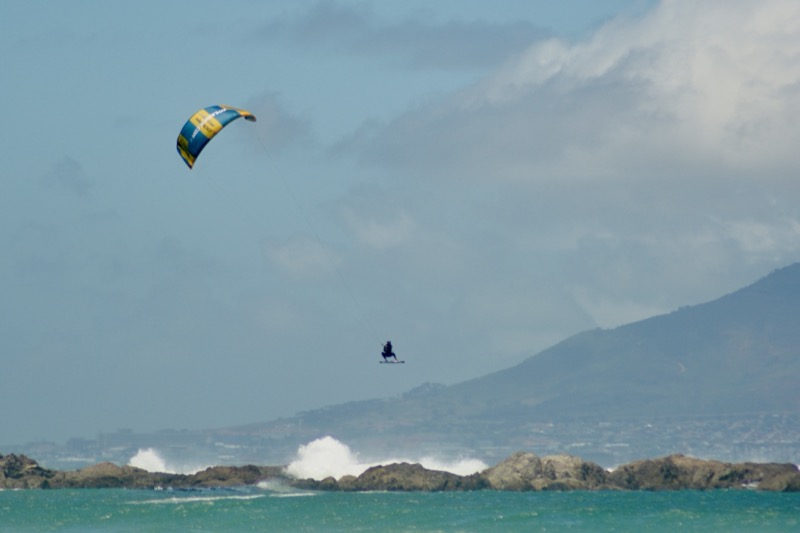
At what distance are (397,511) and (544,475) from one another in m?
23.9

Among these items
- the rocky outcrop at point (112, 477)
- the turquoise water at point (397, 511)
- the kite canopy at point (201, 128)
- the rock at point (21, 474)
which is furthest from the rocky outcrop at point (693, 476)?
the kite canopy at point (201, 128)

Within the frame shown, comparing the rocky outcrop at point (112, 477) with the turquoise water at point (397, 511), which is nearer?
the turquoise water at point (397, 511)

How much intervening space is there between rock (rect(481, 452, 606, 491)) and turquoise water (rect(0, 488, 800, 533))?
3.04 m

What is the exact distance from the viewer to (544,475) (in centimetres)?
10169

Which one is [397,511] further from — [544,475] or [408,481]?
[544,475]

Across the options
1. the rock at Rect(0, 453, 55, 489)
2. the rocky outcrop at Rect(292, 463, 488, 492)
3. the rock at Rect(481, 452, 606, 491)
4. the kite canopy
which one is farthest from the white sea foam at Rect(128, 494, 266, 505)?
the kite canopy

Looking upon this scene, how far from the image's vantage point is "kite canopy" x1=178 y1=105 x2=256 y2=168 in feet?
208

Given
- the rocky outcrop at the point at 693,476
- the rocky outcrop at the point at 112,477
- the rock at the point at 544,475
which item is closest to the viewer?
the rock at the point at 544,475

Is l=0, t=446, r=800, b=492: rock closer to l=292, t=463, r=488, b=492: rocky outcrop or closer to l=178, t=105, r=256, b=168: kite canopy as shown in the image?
l=292, t=463, r=488, b=492: rocky outcrop

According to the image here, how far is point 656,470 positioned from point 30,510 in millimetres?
37690

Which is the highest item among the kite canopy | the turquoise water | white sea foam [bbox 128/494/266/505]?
the kite canopy

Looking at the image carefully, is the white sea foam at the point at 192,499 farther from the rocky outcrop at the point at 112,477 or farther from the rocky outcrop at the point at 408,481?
the rocky outcrop at the point at 112,477

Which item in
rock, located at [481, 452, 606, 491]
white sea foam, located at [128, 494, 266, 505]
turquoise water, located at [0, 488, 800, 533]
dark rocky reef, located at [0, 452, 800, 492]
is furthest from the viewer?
rock, located at [481, 452, 606, 491]

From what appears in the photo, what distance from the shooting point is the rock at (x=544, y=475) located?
101 metres
